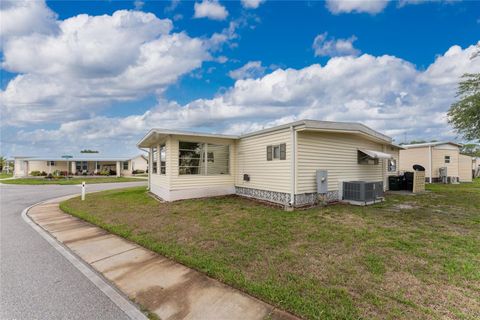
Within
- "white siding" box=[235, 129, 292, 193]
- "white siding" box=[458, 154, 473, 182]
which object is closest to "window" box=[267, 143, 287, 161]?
"white siding" box=[235, 129, 292, 193]

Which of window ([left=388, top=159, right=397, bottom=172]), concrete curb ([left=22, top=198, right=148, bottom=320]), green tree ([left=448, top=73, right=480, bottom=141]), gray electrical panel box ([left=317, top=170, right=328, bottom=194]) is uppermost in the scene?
green tree ([left=448, top=73, right=480, bottom=141])

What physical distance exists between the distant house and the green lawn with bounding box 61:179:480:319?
12.0 metres

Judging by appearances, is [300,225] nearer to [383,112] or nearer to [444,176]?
[444,176]

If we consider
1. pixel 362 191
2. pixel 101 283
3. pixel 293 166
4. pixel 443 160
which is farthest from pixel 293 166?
pixel 443 160

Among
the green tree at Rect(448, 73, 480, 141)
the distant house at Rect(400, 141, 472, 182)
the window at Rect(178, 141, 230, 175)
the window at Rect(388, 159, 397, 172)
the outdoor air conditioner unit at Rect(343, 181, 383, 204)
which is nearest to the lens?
the outdoor air conditioner unit at Rect(343, 181, 383, 204)

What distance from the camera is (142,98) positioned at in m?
18.3

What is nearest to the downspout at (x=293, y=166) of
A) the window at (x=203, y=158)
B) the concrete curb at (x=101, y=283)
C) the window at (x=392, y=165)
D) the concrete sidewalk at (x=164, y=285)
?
the window at (x=203, y=158)

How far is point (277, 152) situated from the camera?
8656 mm

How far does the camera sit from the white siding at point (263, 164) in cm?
823

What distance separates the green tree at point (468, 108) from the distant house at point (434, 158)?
2.63 metres

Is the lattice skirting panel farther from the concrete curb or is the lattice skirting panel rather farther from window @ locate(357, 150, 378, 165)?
the concrete curb

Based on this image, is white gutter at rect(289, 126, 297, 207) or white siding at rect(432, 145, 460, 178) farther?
white siding at rect(432, 145, 460, 178)

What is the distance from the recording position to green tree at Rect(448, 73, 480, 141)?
1375cm

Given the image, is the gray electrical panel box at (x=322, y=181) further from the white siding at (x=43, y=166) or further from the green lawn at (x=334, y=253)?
the white siding at (x=43, y=166)
